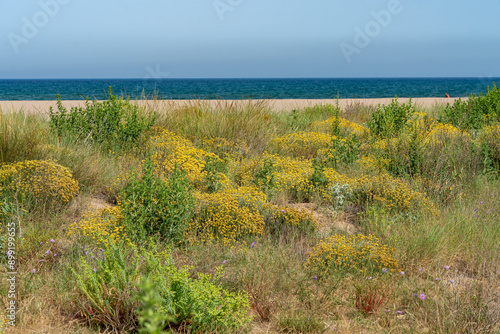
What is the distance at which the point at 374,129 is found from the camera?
8.32 m

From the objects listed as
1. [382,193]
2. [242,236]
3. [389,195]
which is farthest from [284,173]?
[242,236]

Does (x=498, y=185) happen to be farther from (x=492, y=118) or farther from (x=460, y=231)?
(x=492, y=118)

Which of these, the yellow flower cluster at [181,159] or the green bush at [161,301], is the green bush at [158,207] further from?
the green bush at [161,301]

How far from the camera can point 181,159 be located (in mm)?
5289

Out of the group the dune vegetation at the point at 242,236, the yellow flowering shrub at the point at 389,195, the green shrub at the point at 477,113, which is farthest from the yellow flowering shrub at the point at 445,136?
the yellow flowering shrub at the point at 389,195

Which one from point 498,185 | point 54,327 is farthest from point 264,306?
point 498,185

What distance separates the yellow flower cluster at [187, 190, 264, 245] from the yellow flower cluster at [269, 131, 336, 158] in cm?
300

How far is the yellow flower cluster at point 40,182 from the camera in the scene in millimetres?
4414

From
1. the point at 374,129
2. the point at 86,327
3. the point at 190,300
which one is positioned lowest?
the point at 86,327

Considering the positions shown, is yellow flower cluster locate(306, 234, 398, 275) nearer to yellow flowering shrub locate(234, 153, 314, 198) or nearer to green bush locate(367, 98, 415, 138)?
yellow flowering shrub locate(234, 153, 314, 198)

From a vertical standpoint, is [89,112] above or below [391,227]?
above

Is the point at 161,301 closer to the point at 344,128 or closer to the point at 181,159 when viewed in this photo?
the point at 181,159

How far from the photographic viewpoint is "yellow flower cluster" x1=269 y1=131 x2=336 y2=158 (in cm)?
729

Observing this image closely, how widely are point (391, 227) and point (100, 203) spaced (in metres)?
3.23
